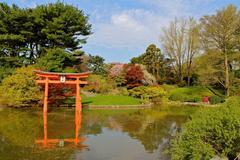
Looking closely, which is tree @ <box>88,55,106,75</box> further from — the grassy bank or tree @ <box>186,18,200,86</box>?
the grassy bank

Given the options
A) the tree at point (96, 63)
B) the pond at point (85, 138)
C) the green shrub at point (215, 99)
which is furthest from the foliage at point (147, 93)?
the tree at point (96, 63)

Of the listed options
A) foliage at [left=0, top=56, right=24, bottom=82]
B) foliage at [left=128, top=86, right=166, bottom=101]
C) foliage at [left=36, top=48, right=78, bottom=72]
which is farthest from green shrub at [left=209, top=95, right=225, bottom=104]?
foliage at [left=0, top=56, right=24, bottom=82]

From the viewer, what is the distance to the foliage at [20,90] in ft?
74.8

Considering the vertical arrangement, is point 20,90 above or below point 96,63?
below

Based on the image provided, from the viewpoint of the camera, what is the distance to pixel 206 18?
29.5m

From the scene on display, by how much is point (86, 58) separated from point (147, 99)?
65.3 ft

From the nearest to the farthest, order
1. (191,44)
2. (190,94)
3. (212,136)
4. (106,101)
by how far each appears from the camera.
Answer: (212,136) < (106,101) < (190,94) < (191,44)

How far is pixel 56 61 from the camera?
89.4 ft

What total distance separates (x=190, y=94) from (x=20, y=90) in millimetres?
17744

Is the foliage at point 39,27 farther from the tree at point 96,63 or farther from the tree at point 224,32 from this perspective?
the tree at point 96,63

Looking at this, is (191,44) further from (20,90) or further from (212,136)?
(212,136)

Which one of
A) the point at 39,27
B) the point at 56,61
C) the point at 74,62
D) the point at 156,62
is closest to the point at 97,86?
the point at 74,62

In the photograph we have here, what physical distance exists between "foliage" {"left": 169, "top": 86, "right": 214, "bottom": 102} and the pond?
490 inches

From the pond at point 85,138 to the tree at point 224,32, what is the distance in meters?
12.4
